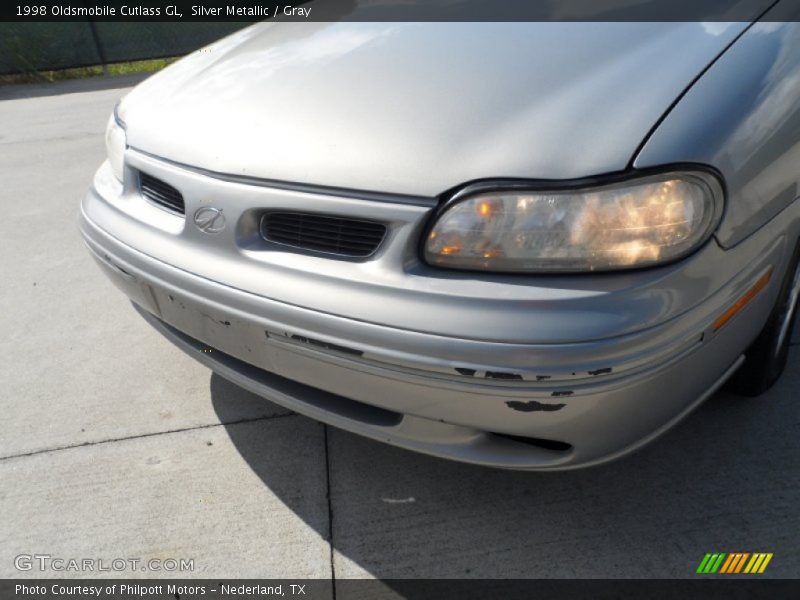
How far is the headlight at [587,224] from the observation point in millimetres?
1300

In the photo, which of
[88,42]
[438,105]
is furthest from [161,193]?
[88,42]

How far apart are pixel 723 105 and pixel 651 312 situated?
0.47 m

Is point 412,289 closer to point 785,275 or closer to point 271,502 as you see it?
point 271,502

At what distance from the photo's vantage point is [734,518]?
171cm

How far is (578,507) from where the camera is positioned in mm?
1800

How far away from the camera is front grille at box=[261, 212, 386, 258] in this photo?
1435 mm

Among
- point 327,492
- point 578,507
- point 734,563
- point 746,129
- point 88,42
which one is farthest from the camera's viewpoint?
point 88,42

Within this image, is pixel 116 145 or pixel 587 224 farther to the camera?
pixel 116 145

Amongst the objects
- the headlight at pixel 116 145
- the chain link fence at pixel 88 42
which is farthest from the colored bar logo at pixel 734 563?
the chain link fence at pixel 88 42

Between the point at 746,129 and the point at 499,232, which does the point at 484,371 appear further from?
the point at 746,129

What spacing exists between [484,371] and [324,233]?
48 cm

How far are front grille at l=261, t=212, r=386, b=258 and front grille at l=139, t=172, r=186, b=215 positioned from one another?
0.33 m
